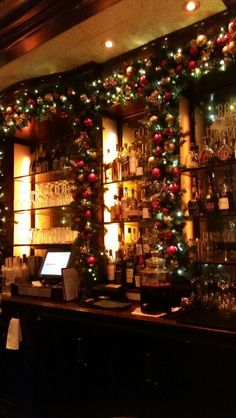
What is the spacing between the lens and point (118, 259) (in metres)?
3.09

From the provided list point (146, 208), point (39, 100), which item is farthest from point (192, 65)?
point (39, 100)

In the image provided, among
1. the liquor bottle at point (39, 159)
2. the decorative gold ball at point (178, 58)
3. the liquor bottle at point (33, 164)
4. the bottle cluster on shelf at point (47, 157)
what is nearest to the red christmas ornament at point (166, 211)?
the decorative gold ball at point (178, 58)

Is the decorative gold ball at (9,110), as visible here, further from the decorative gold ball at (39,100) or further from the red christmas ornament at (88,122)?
the red christmas ornament at (88,122)

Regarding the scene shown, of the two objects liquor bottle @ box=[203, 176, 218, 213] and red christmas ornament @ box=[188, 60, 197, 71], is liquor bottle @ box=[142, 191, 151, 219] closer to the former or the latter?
liquor bottle @ box=[203, 176, 218, 213]

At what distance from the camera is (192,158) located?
8.79 ft

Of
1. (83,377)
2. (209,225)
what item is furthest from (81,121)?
(83,377)

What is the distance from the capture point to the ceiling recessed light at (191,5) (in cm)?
227

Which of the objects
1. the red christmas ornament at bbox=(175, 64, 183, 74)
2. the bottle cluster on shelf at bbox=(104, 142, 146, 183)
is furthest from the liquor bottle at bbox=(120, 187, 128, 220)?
the red christmas ornament at bbox=(175, 64, 183, 74)

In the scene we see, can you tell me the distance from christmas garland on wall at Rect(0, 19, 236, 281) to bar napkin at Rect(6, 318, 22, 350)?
68 cm

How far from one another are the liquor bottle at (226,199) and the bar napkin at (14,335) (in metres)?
1.84

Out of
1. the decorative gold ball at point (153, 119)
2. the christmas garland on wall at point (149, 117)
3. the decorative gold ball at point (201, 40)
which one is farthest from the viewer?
the decorative gold ball at point (153, 119)

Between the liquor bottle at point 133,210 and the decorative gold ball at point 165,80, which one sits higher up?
the decorative gold ball at point 165,80

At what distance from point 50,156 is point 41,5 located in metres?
1.71

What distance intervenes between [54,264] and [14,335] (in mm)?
744
